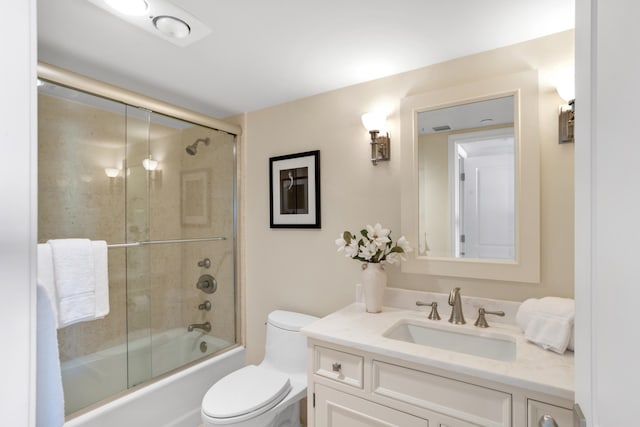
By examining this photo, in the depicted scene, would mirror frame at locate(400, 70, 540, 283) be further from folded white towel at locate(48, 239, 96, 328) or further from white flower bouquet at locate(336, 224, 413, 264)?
folded white towel at locate(48, 239, 96, 328)

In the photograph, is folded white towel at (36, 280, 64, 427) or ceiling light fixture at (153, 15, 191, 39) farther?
→ ceiling light fixture at (153, 15, 191, 39)

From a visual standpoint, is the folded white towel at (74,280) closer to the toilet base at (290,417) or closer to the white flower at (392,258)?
the toilet base at (290,417)

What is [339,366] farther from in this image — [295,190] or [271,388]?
A: [295,190]

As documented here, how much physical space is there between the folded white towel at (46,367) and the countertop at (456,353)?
1.05 m

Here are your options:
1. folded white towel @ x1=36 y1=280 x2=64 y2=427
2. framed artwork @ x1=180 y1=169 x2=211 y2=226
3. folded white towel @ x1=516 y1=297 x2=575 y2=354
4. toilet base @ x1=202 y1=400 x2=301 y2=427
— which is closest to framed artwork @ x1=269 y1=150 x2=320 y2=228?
framed artwork @ x1=180 y1=169 x2=211 y2=226

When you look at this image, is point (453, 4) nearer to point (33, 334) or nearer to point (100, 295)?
point (33, 334)

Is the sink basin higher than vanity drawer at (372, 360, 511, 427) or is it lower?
higher

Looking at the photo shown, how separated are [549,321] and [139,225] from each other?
7.45ft

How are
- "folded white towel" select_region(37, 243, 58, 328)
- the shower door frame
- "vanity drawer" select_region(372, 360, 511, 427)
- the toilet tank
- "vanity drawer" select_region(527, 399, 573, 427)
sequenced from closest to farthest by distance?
"vanity drawer" select_region(527, 399, 573, 427) → "vanity drawer" select_region(372, 360, 511, 427) → "folded white towel" select_region(37, 243, 58, 328) → the shower door frame → the toilet tank

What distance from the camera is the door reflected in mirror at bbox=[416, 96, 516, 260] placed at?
1535mm

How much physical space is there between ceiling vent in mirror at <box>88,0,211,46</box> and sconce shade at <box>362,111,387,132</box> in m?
0.93
